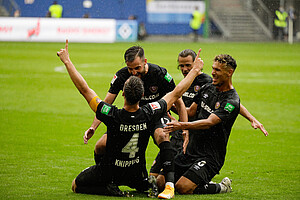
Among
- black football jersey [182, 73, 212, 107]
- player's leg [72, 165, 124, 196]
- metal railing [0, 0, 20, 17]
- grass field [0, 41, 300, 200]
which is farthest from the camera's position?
metal railing [0, 0, 20, 17]

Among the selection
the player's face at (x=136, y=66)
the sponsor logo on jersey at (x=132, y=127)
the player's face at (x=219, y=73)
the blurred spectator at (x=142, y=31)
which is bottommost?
the blurred spectator at (x=142, y=31)

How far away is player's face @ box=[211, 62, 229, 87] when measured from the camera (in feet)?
21.3

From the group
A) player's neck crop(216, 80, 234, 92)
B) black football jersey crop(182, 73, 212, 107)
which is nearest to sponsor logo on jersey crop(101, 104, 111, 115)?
player's neck crop(216, 80, 234, 92)

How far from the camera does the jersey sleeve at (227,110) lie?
20.8 ft

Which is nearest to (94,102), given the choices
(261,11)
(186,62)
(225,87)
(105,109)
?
(105,109)

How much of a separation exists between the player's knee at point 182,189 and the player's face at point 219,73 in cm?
140

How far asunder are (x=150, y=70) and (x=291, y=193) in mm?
2500

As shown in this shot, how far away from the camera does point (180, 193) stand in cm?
641

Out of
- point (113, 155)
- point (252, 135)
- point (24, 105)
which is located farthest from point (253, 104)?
point (113, 155)

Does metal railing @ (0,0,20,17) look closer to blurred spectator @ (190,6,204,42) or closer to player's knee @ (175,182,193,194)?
blurred spectator @ (190,6,204,42)

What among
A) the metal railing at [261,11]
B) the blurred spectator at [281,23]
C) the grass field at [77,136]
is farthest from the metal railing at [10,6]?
the metal railing at [261,11]

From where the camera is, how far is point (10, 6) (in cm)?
3934

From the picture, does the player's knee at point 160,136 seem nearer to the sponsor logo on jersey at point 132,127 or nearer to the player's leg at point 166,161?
the player's leg at point 166,161

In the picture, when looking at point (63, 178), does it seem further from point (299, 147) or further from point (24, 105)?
point (24, 105)
